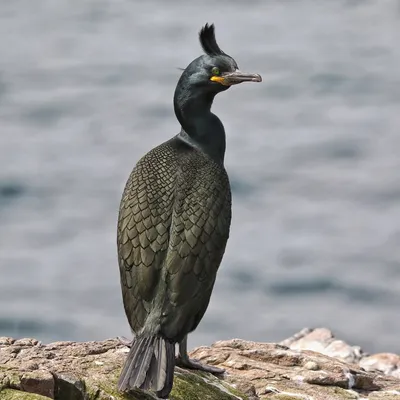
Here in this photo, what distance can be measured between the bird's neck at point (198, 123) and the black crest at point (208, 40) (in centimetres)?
34

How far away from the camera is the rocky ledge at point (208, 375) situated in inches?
325

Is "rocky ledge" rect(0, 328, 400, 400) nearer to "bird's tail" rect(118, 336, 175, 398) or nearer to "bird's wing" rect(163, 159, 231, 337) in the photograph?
"bird's tail" rect(118, 336, 175, 398)

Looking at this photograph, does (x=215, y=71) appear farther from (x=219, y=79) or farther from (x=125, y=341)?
(x=125, y=341)

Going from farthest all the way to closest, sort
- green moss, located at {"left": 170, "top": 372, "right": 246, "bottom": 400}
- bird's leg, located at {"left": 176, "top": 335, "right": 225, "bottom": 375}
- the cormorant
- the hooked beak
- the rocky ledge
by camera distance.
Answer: the hooked beak < bird's leg, located at {"left": 176, "top": 335, "right": 225, "bottom": 375} < green moss, located at {"left": 170, "top": 372, "right": 246, "bottom": 400} < the cormorant < the rocky ledge

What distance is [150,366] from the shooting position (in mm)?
8430

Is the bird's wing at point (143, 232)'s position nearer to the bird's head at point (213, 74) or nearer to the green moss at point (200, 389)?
the green moss at point (200, 389)

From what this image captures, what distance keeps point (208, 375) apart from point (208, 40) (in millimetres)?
2421

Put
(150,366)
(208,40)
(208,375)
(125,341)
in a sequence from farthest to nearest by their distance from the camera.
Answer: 1. (208,40)
2. (125,341)
3. (208,375)
4. (150,366)

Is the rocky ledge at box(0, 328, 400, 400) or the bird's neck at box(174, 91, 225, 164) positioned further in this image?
the bird's neck at box(174, 91, 225, 164)

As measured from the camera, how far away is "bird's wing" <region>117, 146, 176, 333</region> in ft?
28.9

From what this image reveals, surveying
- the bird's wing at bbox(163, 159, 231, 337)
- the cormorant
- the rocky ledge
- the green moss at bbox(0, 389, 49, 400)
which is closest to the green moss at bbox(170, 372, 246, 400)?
the rocky ledge

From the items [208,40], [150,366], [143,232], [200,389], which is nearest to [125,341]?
[200,389]

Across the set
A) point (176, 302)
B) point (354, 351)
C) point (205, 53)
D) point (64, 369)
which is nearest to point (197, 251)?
point (176, 302)

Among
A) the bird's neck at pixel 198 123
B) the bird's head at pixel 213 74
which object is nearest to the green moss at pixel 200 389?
the bird's neck at pixel 198 123
